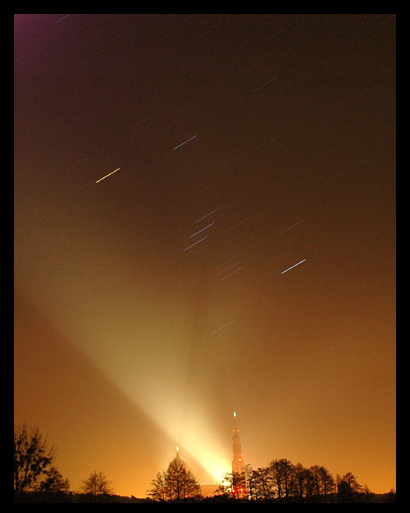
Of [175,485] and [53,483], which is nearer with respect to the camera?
[53,483]

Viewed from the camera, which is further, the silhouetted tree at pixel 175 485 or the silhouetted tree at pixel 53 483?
the silhouetted tree at pixel 175 485

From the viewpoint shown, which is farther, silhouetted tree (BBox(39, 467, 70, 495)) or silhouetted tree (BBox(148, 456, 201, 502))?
silhouetted tree (BBox(148, 456, 201, 502))

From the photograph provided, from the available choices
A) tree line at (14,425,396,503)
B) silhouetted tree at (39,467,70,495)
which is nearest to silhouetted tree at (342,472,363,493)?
tree line at (14,425,396,503)

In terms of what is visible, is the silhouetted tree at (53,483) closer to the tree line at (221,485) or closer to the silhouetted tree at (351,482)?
the tree line at (221,485)

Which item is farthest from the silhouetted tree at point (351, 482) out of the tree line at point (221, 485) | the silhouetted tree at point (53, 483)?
the silhouetted tree at point (53, 483)

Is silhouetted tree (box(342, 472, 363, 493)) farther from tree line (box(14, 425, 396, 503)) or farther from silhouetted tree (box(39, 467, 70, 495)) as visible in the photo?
silhouetted tree (box(39, 467, 70, 495))
